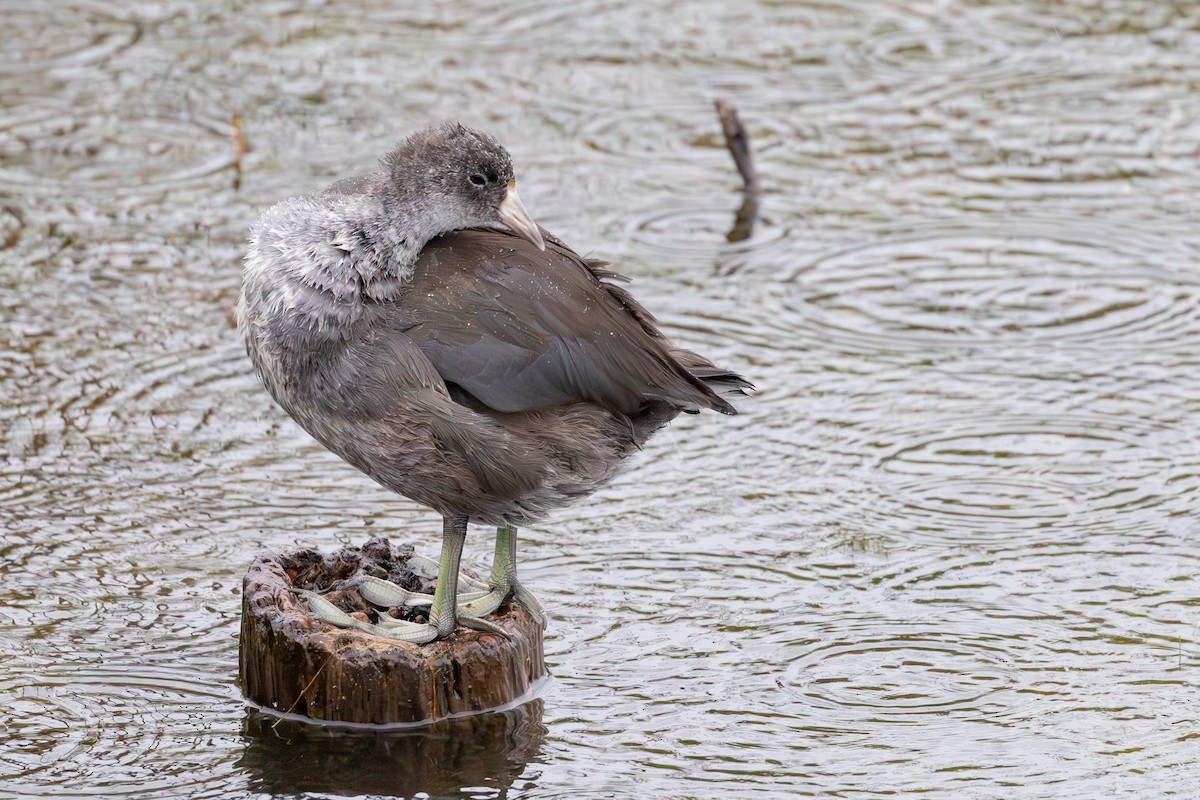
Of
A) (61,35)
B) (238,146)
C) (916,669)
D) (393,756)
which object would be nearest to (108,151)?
(238,146)

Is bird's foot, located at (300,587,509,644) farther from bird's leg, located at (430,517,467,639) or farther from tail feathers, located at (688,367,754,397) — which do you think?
tail feathers, located at (688,367,754,397)

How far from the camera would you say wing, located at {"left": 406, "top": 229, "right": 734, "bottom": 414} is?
572cm

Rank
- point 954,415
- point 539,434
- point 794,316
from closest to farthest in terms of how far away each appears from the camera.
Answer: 1. point 539,434
2. point 954,415
3. point 794,316

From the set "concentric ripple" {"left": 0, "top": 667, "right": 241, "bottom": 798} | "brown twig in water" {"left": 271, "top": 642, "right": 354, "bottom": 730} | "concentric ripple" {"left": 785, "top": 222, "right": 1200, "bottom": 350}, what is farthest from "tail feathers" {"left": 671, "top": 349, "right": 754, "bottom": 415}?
"concentric ripple" {"left": 785, "top": 222, "right": 1200, "bottom": 350}

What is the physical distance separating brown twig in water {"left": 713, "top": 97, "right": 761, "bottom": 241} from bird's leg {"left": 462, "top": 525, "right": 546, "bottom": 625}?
4252mm

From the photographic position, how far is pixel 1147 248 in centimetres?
986

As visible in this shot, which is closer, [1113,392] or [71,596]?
[71,596]

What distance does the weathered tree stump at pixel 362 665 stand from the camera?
579 cm

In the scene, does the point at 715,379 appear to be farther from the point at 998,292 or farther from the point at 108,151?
the point at 108,151

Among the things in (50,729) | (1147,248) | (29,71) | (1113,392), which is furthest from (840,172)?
(50,729)

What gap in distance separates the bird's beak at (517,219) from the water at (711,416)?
1.56 meters

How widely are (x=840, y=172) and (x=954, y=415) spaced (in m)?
2.89

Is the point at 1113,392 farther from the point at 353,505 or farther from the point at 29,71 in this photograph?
the point at 29,71

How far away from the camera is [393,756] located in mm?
5773
